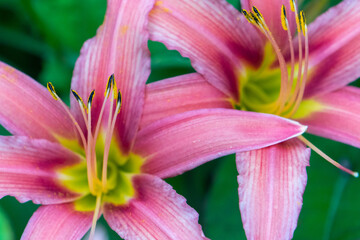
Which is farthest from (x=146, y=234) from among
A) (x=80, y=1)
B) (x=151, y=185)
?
(x=80, y=1)

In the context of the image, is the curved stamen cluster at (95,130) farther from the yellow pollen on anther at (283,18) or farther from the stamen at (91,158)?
the yellow pollen on anther at (283,18)

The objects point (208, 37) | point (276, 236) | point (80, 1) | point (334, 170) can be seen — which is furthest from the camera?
point (80, 1)

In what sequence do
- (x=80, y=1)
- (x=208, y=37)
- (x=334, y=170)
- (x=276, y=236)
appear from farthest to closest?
1. (x=80, y=1)
2. (x=334, y=170)
3. (x=208, y=37)
4. (x=276, y=236)

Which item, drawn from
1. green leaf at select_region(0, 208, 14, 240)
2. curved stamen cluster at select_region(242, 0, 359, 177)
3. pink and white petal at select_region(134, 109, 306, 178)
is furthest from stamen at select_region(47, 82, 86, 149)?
curved stamen cluster at select_region(242, 0, 359, 177)

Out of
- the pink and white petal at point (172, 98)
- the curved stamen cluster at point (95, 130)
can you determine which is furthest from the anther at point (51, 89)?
the pink and white petal at point (172, 98)

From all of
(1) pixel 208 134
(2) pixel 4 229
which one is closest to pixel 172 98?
(1) pixel 208 134

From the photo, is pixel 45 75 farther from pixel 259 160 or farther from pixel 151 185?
pixel 259 160

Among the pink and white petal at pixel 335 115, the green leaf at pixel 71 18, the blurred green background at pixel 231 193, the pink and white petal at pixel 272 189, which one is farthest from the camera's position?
the green leaf at pixel 71 18
